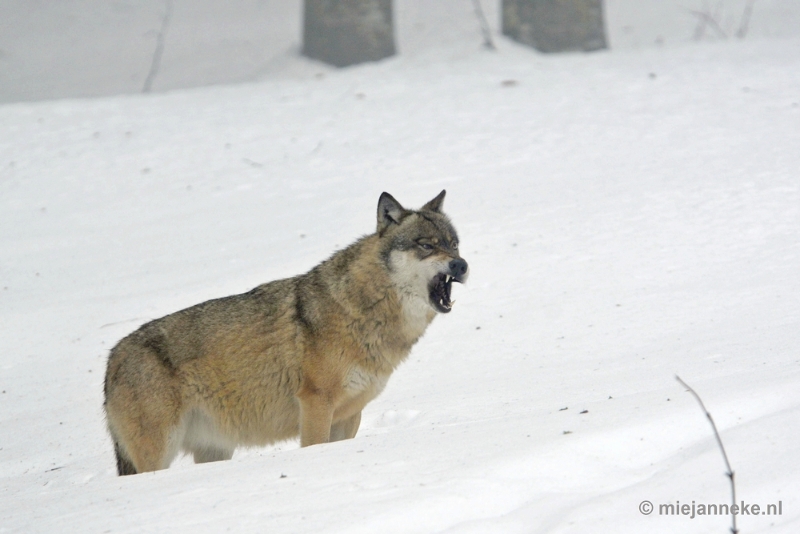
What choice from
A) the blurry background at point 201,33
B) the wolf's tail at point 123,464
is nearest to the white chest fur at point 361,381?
the wolf's tail at point 123,464

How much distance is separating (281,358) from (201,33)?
70.7ft

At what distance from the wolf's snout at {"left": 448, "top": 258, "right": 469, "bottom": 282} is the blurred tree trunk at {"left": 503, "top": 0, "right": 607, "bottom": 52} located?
40.5 feet

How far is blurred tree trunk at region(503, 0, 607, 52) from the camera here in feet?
56.4

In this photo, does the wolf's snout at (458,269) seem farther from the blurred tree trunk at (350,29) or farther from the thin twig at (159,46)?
the thin twig at (159,46)

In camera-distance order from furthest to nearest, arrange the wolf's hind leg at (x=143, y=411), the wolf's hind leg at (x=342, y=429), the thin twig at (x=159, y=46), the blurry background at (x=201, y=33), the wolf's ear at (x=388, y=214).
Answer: the blurry background at (x=201, y=33) < the thin twig at (x=159, y=46) < the wolf's ear at (x=388, y=214) < the wolf's hind leg at (x=342, y=429) < the wolf's hind leg at (x=143, y=411)

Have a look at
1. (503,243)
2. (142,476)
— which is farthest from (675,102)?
(142,476)

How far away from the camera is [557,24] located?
17281 millimetres

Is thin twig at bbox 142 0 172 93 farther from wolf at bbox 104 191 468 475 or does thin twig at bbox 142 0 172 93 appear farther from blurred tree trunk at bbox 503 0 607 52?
wolf at bbox 104 191 468 475

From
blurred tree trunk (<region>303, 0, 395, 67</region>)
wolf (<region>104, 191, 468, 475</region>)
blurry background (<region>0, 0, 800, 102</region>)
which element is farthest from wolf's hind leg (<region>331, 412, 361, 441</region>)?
blurry background (<region>0, 0, 800, 102</region>)

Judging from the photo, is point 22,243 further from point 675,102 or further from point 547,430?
point 675,102

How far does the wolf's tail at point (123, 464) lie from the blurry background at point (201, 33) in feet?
45.9

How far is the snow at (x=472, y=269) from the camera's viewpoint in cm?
433

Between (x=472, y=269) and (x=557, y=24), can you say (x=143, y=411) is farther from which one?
(x=557, y=24)

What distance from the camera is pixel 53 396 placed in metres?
7.89
